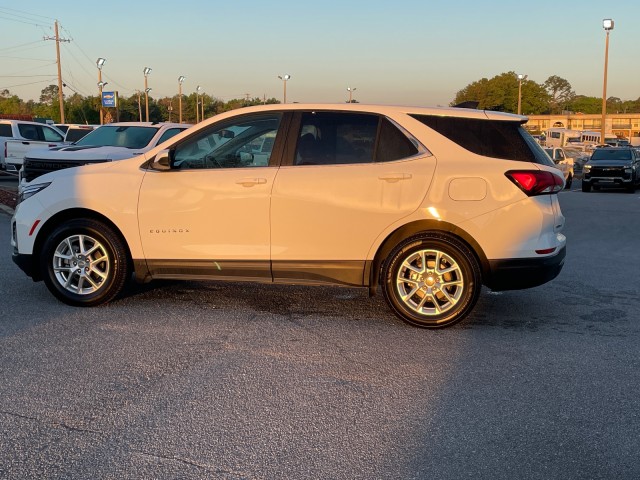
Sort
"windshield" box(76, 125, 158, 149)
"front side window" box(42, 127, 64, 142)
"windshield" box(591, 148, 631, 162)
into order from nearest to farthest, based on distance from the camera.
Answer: "windshield" box(76, 125, 158, 149), "front side window" box(42, 127, 64, 142), "windshield" box(591, 148, 631, 162)

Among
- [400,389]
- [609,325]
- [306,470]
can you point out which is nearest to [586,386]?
[400,389]

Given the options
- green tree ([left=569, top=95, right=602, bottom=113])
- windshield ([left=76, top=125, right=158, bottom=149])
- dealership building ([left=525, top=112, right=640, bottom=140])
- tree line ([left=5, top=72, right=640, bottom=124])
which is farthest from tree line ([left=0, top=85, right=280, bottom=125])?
green tree ([left=569, top=95, right=602, bottom=113])

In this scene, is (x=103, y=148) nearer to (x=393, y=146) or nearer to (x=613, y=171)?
(x=393, y=146)

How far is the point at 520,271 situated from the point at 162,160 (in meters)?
3.26

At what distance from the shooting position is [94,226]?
634 centimetres

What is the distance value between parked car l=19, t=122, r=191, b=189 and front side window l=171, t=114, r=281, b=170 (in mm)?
5687

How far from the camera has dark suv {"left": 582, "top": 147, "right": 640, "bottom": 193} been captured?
85.6ft

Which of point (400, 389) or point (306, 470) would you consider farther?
point (400, 389)

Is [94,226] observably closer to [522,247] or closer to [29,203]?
[29,203]

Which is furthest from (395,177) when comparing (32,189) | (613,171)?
(613,171)

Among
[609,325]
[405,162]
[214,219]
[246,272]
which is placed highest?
[405,162]

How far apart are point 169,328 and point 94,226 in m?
1.29

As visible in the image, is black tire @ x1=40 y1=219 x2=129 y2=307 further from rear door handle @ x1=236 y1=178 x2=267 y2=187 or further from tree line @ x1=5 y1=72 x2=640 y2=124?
tree line @ x1=5 y1=72 x2=640 y2=124

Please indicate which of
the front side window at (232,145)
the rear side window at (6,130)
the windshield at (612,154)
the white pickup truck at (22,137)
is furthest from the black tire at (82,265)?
the windshield at (612,154)
